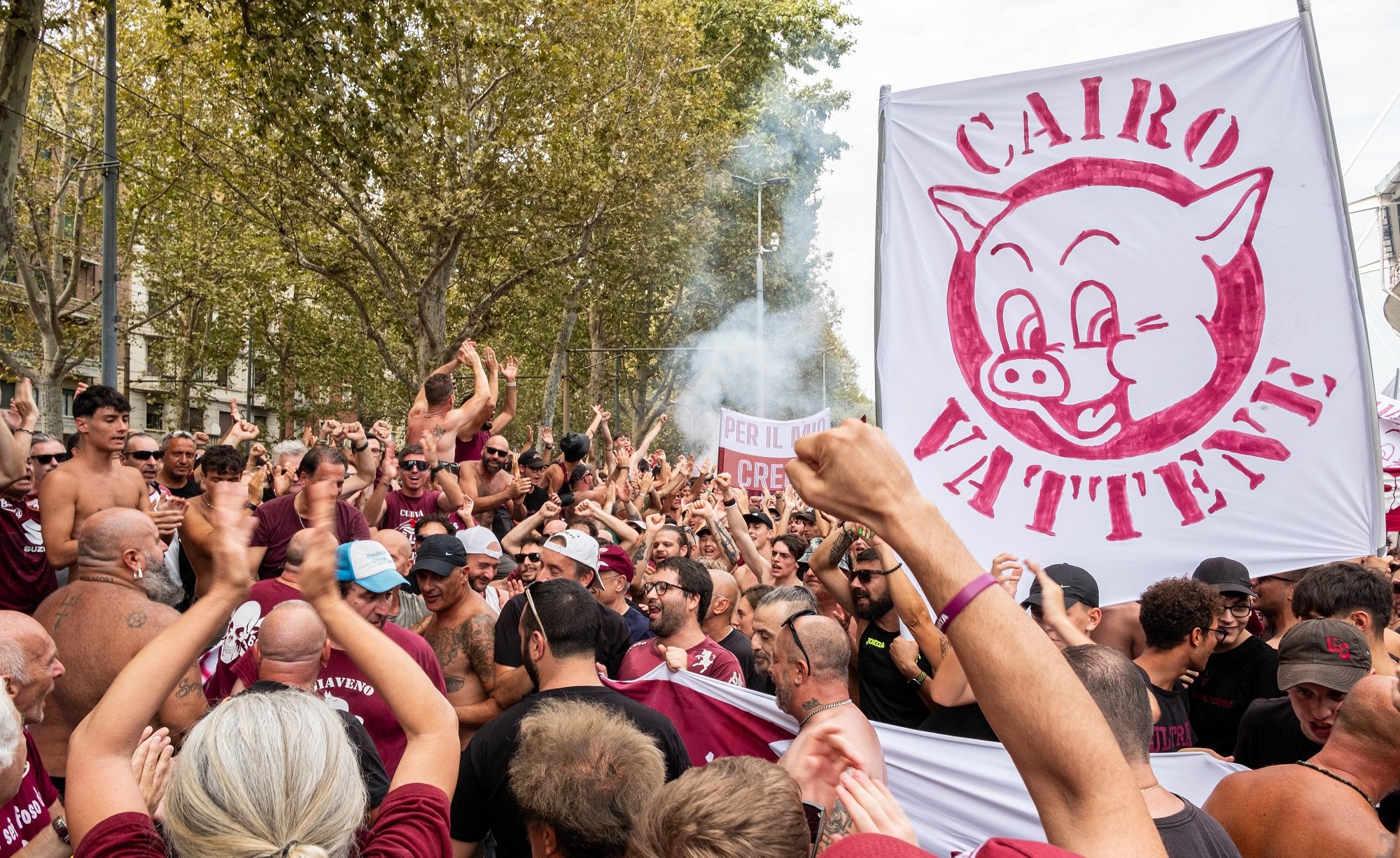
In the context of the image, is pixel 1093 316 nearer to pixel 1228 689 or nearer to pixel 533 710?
pixel 1228 689

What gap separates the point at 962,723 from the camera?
4020mm

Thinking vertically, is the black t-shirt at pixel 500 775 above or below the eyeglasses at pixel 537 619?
below

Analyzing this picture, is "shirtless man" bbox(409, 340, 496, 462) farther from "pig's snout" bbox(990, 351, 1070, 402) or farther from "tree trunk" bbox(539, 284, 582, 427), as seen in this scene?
"tree trunk" bbox(539, 284, 582, 427)

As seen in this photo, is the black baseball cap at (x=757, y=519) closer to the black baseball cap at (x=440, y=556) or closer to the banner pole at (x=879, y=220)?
the black baseball cap at (x=440, y=556)

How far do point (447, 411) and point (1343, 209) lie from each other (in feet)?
20.5

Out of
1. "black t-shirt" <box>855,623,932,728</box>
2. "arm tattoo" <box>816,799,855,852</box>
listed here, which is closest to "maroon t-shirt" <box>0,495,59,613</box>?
"black t-shirt" <box>855,623,932,728</box>

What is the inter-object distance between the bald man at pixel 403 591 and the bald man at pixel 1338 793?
3.71 meters

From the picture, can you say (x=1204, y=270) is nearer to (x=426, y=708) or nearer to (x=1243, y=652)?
(x=1243, y=652)

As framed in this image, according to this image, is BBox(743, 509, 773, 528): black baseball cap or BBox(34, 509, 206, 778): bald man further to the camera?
BBox(743, 509, 773, 528): black baseball cap

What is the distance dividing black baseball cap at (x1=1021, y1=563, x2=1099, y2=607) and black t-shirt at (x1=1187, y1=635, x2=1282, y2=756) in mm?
578

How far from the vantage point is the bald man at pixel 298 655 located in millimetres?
3189

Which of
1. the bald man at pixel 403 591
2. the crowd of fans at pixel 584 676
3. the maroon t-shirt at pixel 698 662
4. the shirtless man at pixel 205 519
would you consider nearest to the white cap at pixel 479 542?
the crowd of fans at pixel 584 676

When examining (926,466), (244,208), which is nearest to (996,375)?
(926,466)

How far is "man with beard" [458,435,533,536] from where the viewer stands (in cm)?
837
